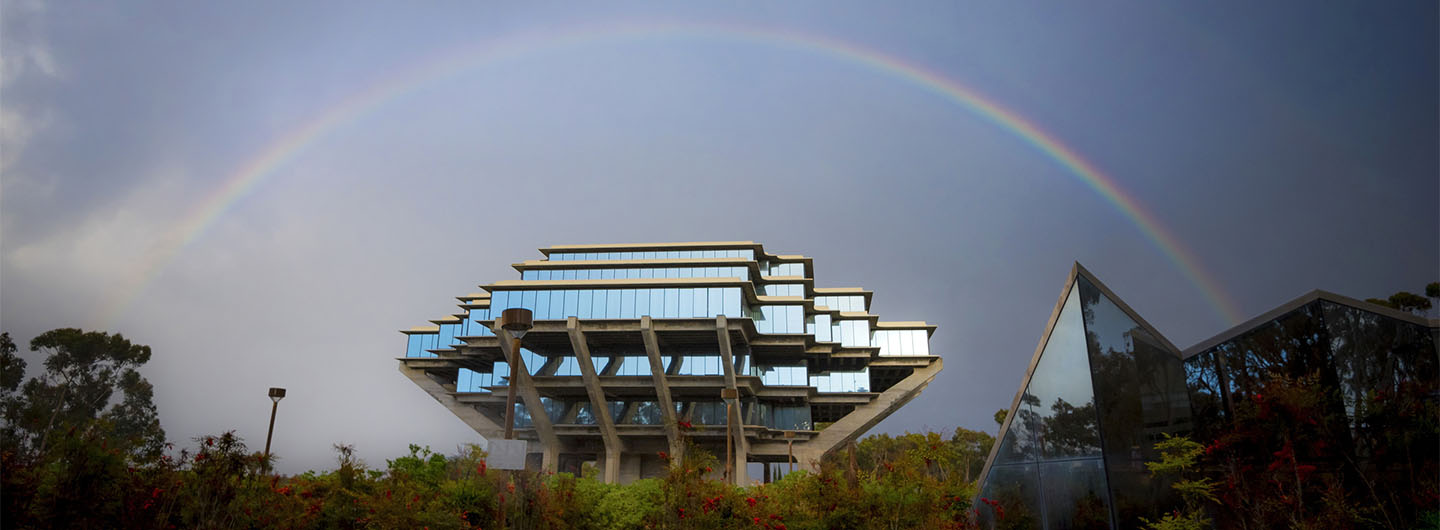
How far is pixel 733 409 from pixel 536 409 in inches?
486

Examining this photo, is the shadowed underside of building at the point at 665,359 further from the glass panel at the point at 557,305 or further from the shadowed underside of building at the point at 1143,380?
the shadowed underside of building at the point at 1143,380

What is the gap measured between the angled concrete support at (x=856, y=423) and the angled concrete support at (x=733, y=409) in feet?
13.9

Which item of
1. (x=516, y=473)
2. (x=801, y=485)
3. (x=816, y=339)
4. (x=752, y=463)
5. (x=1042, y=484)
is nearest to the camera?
(x=1042, y=484)

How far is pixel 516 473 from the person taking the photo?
50.5 feet

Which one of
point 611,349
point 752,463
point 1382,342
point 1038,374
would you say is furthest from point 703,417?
point 1382,342

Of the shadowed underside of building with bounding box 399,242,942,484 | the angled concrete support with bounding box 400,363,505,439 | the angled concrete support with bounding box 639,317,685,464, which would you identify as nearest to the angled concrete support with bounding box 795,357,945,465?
the shadowed underside of building with bounding box 399,242,942,484

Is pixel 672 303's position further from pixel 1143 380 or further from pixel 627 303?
pixel 1143 380

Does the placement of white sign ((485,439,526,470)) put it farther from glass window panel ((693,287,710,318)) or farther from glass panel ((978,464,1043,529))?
glass window panel ((693,287,710,318))

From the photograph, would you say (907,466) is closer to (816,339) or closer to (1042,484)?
(1042,484)

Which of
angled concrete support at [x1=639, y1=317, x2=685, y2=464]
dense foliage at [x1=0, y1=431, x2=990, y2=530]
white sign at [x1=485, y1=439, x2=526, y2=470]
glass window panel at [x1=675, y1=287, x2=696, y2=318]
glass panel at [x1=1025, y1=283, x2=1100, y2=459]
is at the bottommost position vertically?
dense foliage at [x1=0, y1=431, x2=990, y2=530]

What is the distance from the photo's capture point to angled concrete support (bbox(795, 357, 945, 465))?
47.9m

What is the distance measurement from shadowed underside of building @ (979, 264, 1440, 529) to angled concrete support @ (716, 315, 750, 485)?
26.8 m

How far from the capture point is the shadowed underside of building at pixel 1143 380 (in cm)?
1204

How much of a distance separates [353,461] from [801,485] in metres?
9.27
